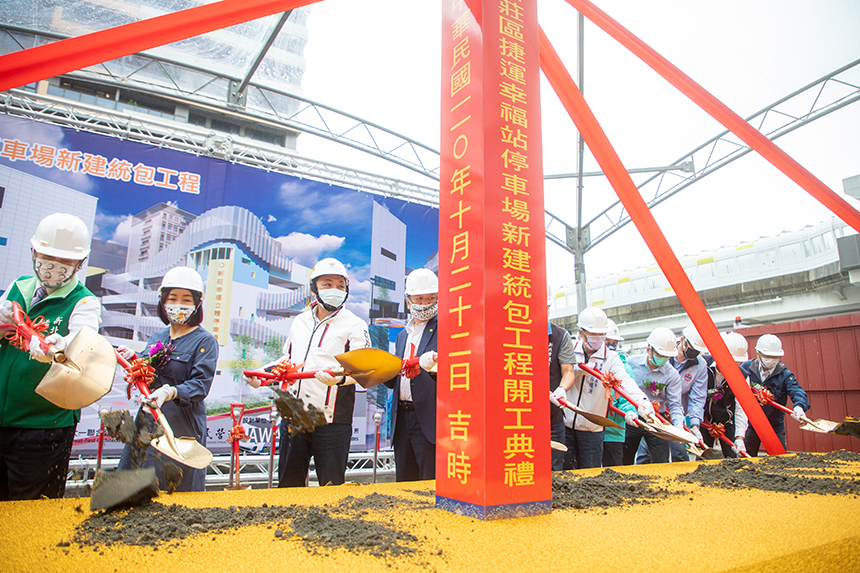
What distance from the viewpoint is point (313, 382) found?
314cm

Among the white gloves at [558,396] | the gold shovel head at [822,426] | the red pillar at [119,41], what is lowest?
the gold shovel head at [822,426]

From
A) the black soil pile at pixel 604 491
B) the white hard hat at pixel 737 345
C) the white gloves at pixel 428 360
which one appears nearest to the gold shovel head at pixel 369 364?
the white gloves at pixel 428 360

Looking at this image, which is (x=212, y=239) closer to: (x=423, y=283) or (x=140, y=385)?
(x=423, y=283)

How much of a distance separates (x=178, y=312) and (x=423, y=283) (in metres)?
1.71

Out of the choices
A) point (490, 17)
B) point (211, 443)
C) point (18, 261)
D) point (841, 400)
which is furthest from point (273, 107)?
point (841, 400)

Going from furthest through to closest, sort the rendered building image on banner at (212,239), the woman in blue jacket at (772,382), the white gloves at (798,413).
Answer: the woman in blue jacket at (772,382), the white gloves at (798,413), the rendered building image on banner at (212,239)

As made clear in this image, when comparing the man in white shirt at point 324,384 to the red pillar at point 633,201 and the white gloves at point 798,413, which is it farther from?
the white gloves at point 798,413

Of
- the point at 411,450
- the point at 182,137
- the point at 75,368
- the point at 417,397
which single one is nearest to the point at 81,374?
the point at 75,368

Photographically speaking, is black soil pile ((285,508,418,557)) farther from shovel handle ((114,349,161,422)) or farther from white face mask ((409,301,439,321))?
white face mask ((409,301,439,321))

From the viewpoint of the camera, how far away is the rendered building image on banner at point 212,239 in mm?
4723

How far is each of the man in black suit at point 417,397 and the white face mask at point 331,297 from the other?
1.85ft

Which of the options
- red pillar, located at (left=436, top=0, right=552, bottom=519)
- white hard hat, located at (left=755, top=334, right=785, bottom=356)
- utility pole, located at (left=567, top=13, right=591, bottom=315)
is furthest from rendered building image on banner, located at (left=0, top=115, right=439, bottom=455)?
white hard hat, located at (left=755, top=334, right=785, bottom=356)

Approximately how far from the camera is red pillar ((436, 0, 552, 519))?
164 cm

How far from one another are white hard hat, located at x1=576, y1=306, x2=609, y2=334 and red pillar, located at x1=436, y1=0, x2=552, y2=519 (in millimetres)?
2584
